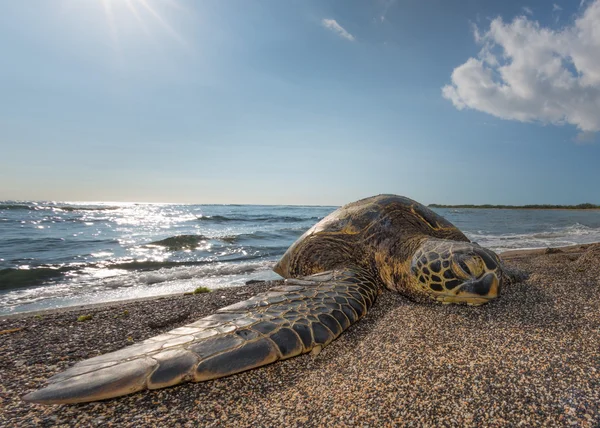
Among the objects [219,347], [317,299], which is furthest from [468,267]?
[219,347]

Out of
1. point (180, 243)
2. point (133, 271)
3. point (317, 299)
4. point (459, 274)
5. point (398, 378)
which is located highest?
point (459, 274)

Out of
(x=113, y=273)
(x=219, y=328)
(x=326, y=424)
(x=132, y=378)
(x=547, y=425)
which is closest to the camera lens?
(x=547, y=425)

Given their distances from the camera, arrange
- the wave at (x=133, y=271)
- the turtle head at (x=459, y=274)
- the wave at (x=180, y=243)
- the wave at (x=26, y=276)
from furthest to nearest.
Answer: the wave at (x=180, y=243), the wave at (x=133, y=271), the wave at (x=26, y=276), the turtle head at (x=459, y=274)

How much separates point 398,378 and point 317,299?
3.33ft

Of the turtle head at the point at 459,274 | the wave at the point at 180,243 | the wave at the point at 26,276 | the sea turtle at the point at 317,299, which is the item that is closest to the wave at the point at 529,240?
the sea turtle at the point at 317,299

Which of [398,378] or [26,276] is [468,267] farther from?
[26,276]

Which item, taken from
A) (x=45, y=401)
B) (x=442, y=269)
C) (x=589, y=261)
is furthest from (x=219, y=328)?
(x=589, y=261)

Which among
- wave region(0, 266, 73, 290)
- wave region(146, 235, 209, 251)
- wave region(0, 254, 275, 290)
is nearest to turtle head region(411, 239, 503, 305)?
wave region(0, 254, 275, 290)

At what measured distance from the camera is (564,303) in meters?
2.61

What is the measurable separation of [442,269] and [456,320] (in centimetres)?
44

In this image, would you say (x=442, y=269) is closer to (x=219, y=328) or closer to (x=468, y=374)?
(x=468, y=374)

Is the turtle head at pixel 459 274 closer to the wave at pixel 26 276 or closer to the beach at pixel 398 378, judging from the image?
the beach at pixel 398 378

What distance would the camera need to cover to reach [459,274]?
256cm

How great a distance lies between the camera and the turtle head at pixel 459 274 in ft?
8.20
